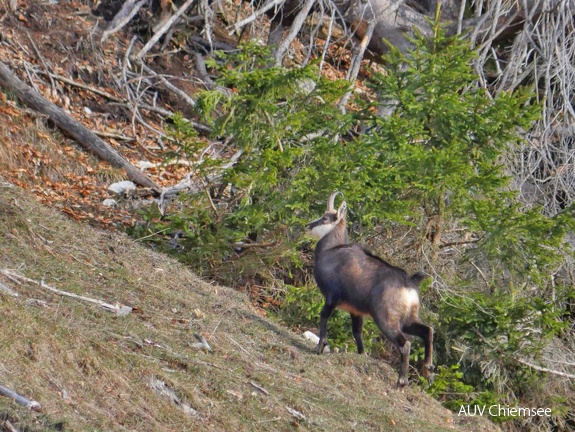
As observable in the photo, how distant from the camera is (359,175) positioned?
32.4 feet

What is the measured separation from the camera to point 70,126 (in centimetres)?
1251

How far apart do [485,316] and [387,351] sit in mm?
1194

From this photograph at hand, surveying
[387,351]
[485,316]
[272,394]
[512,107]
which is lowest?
[387,351]

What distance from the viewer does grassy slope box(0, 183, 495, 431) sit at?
554cm

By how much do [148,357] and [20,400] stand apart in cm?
150

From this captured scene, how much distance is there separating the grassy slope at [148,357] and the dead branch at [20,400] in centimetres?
6

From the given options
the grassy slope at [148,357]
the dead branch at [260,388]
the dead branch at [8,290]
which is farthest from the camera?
the dead branch at [260,388]

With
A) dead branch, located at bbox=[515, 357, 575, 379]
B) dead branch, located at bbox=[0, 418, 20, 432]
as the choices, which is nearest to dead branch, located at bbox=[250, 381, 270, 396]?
dead branch, located at bbox=[0, 418, 20, 432]

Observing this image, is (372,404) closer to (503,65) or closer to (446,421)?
(446,421)

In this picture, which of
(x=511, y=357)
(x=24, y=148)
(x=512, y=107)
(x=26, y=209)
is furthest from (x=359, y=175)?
(x=24, y=148)

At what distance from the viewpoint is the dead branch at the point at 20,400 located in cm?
495

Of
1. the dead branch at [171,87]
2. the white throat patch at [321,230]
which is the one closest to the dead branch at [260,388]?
the white throat patch at [321,230]

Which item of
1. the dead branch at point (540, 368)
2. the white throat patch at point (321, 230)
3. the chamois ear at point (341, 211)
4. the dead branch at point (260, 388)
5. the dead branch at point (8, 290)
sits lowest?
the dead branch at point (540, 368)

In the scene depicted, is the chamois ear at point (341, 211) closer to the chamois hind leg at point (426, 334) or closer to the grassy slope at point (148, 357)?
the grassy slope at point (148, 357)
